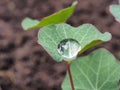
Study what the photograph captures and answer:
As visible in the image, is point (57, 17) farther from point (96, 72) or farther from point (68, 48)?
point (96, 72)

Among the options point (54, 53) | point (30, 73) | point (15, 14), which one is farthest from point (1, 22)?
point (54, 53)

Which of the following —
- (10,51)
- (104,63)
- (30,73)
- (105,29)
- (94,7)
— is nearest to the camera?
(104,63)

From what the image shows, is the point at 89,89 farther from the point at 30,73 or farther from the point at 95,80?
the point at 30,73

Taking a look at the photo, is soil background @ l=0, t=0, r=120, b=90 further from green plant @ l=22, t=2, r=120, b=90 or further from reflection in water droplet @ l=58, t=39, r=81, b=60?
reflection in water droplet @ l=58, t=39, r=81, b=60

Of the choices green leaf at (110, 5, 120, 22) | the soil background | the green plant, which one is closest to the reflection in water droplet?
the green plant

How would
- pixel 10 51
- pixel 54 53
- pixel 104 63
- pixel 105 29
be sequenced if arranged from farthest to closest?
1. pixel 105 29
2. pixel 10 51
3. pixel 104 63
4. pixel 54 53

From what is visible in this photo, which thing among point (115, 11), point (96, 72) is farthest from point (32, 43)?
point (115, 11)
